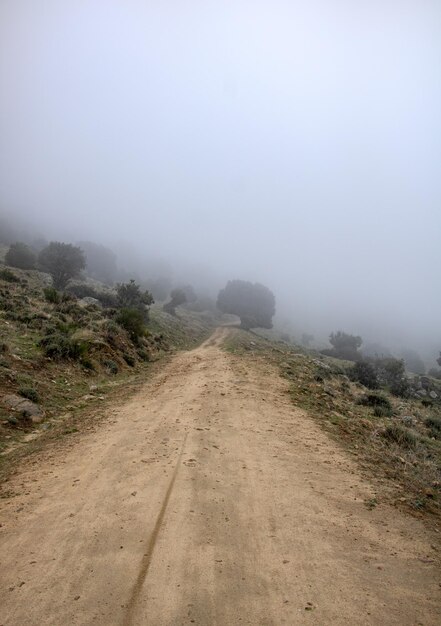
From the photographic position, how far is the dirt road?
415 centimetres

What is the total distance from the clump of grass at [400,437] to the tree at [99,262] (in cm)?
9259

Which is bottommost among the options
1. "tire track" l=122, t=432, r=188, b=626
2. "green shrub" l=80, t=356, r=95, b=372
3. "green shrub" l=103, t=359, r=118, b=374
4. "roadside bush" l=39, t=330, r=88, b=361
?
"green shrub" l=103, t=359, r=118, b=374

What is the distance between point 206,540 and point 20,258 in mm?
54972

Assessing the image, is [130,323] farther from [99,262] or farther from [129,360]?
[99,262]

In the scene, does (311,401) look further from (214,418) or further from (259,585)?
(259,585)

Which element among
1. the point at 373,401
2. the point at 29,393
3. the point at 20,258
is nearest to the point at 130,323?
the point at 29,393

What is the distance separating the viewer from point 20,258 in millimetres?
51594

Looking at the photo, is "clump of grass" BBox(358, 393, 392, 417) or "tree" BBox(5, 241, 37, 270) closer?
"clump of grass" BBox(358, 393, 392, 417)

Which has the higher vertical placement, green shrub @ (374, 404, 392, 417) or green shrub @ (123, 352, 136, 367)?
green shrub @ (374, 404, 392, 417)

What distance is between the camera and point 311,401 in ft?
45.4

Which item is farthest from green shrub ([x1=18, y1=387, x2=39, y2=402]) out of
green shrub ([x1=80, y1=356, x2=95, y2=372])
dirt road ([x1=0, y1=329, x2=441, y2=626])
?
green shrub ([x1=80, y1=356, x2=95, y2=372])

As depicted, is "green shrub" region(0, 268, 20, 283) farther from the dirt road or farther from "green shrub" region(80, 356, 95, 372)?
the dirt road

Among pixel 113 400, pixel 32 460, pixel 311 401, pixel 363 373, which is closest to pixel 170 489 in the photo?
pixel 32 460

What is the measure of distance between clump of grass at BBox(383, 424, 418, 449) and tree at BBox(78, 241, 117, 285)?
9259 centimetres
